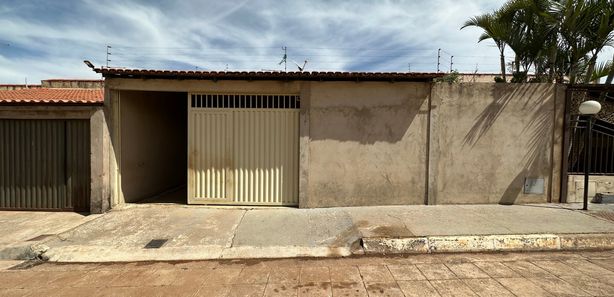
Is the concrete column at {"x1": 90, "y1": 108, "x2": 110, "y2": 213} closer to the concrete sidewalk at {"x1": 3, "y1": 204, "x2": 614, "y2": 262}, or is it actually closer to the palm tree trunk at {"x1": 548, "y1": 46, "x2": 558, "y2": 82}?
the concrete sidewalk at {"x1": 3, "y1": 204, "x2": 614, "y2": 262}

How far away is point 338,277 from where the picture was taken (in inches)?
147

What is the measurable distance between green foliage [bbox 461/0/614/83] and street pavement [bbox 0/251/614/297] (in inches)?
210

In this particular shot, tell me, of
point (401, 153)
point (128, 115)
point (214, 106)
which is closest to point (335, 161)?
point (401, 153)

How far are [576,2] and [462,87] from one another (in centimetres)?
333

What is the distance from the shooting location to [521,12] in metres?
7.70

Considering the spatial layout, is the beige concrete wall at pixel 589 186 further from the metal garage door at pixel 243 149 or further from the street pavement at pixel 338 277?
the metal garage door at pixel 243 149

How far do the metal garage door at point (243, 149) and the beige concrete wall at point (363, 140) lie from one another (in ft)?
1.82

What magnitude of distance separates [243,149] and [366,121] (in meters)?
2.85

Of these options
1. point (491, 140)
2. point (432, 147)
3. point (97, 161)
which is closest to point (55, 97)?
point (97, 161)

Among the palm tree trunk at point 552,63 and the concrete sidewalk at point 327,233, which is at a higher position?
the palm tree trunk at point 552,63

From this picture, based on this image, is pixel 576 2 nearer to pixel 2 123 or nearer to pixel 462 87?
pixel 462 87

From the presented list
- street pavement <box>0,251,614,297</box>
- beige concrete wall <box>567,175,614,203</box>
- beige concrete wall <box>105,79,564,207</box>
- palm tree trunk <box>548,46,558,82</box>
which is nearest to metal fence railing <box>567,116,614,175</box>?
beige concrete wall <box>567,175,614,203</box>

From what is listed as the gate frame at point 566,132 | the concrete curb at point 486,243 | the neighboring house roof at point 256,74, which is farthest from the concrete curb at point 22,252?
the gate frame at point 566,132

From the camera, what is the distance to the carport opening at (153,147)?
7.00 m
